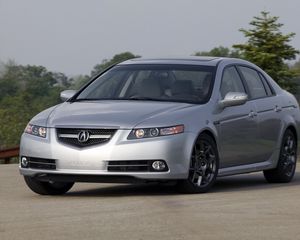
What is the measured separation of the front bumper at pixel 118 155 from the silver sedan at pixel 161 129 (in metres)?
0.01

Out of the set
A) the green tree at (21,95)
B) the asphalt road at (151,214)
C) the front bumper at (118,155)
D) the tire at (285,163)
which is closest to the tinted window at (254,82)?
the tire at (285,163)

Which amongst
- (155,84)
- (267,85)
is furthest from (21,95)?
(155,84)

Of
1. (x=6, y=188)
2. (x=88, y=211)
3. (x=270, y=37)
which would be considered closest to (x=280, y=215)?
(x=88, y=211)

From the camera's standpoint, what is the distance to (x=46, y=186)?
498 inches

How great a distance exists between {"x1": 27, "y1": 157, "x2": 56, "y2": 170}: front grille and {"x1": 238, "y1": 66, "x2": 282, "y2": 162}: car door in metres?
2.84

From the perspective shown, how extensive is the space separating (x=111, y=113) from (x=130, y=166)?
0.62 meters

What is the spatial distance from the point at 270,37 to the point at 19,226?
30.1m

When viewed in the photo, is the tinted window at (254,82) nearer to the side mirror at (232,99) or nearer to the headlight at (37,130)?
the side mirror at (232,99)

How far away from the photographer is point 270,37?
38906 mm

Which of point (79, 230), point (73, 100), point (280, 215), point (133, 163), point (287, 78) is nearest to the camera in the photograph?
point (79, 230)

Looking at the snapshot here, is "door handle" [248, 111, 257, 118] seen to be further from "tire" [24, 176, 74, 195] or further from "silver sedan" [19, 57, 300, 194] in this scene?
"tire" [24, 176, 74, 195]

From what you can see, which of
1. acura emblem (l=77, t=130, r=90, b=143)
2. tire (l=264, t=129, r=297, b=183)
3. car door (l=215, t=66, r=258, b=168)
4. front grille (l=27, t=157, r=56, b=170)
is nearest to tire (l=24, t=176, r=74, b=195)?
front grille (l=27, t=157, r=56, b=170)

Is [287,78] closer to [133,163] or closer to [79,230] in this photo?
[133,163]

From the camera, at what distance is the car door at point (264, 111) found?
13891 mm
